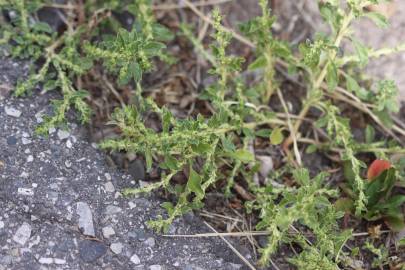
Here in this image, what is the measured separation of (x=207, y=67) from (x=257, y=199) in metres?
0.83

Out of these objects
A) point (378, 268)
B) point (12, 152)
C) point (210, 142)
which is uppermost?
point (210, 142)

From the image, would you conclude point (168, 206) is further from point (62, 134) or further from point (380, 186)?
point (380, 186)

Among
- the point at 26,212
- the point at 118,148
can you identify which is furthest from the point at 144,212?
the point at 26,212

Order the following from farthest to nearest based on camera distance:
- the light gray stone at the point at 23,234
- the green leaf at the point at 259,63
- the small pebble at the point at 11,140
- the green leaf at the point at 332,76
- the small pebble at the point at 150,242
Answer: the green leaf at the point at 259,63
the green leaf at the point at 332,76
the small pebble at the point at 11,140
the small pebble at the point at 150,242
the light gray stone at the point at 23,234

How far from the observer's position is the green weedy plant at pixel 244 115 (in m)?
2.23

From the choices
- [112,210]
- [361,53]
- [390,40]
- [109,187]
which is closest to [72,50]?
[109,187]

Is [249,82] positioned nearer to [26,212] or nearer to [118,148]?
[118,148]

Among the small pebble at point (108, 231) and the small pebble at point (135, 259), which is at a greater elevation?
the small pebble at point (108, 231)

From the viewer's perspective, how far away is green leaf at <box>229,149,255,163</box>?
245 centimetres

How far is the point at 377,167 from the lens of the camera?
253cm

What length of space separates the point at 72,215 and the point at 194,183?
49cm

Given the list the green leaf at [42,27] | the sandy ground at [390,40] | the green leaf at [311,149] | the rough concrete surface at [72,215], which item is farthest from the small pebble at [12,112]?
the sandy ground at [390,40]

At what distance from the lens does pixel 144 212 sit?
2330 mm

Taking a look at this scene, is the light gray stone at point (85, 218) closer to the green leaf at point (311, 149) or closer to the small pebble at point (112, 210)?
the small pebble at point (112, 210)
